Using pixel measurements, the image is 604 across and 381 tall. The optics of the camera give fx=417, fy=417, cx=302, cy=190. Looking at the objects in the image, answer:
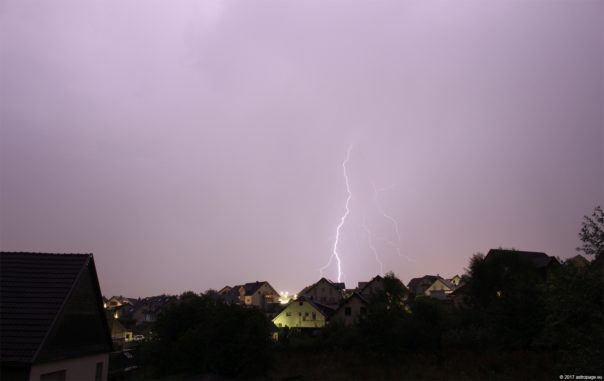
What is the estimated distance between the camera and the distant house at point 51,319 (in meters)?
11.8

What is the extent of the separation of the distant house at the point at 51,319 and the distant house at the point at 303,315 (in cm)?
4191

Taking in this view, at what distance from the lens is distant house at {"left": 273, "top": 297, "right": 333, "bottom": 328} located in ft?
183

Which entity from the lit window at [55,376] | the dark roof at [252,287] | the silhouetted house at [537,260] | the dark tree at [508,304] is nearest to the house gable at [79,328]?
the lit window at [55,376]

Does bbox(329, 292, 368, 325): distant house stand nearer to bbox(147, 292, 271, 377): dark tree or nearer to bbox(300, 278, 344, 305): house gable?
bbox(147, 292, 271, 377): dark tree

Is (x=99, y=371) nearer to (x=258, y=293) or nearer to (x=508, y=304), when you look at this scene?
(x=508, y=304)

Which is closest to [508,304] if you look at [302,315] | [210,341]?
[210,341]

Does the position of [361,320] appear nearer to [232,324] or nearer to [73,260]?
[232,324]

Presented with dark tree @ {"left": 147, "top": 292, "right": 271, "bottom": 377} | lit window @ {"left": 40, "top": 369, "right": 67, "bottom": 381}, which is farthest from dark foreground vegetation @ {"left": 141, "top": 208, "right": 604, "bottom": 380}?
lit window @ {"left": 40, "top": 369, "right": 67, "bottom": 381}

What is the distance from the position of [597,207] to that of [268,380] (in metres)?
19.4

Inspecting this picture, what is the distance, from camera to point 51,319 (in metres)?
12.7

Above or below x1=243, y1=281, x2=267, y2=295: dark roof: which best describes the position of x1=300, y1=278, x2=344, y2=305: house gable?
below

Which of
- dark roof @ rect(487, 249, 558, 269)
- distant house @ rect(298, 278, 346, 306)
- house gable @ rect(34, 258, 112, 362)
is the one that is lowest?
house gable @ rect(34, 258, 112, 362)

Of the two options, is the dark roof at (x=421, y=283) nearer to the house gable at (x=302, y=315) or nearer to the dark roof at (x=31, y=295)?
the house gable at (x=302, y=315)

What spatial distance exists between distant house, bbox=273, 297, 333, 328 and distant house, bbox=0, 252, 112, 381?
138ft
